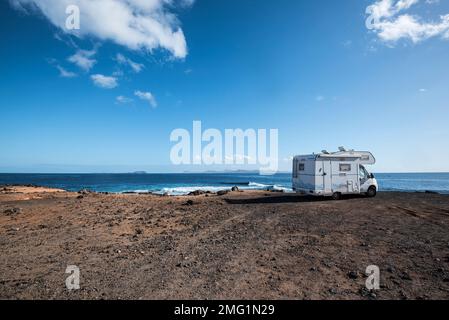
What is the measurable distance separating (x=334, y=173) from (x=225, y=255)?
46.5 feet

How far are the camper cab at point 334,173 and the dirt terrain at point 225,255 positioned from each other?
5.62 m

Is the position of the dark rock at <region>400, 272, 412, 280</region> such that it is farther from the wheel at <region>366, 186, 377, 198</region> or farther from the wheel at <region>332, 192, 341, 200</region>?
the wheel at <region>366, 186, 377, 198</region>

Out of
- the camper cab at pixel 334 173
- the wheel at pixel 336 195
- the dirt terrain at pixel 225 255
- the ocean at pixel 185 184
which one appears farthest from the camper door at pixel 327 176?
the ocean at pixel 185 184

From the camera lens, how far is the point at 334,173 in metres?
19.3

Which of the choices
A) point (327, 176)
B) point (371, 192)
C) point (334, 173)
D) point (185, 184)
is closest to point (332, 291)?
point (327, 176)

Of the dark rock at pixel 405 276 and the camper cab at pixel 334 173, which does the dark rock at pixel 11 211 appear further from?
the camper cab at pixel 334 173

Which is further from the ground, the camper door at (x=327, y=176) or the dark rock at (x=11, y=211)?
the camper door at (x=327, y=176)

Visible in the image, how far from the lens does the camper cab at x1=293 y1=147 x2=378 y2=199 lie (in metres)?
18.9

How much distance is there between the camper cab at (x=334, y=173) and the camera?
18922 millimetres

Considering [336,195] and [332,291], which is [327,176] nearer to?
[336,195]

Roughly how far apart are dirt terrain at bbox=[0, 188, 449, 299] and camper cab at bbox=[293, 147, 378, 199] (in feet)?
18.4
